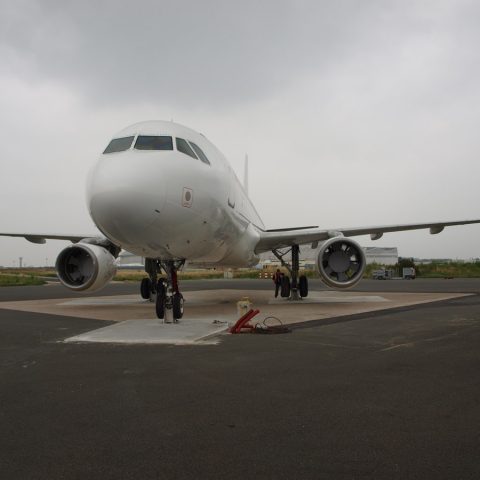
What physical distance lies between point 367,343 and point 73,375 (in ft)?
13.6

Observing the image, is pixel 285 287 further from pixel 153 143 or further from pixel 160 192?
pixel 160 192

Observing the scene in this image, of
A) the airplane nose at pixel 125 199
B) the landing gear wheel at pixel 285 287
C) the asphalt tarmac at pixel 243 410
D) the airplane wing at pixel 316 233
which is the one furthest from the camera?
the landing gear wheel at pixel 285 287

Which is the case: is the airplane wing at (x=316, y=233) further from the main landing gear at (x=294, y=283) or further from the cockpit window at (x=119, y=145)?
the cockpit window at (x=119, y=145)

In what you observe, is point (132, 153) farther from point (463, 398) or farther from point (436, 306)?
point (436, 306)

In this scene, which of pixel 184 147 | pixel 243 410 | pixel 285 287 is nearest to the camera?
pixel 243 410

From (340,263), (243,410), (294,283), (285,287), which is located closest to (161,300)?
(340,263)

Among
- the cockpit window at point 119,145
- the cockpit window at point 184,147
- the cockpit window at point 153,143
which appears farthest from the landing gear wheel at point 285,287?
the cockpit window at point 119,145

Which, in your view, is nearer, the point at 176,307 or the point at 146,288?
the point at 176,307

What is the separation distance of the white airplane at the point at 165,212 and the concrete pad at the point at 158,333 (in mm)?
627

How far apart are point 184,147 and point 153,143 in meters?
0.62

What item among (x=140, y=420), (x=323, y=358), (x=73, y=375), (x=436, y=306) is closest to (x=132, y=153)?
(x=73, y=375)

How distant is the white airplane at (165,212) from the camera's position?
7430 millimetres

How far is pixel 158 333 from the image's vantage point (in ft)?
26.6

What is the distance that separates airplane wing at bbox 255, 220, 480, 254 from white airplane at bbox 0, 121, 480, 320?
2.07m
